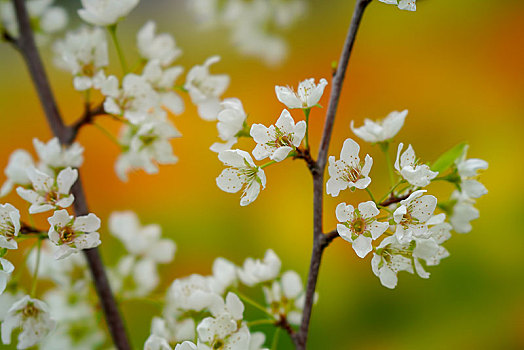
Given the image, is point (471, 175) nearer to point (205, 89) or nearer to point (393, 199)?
point (393, 199)

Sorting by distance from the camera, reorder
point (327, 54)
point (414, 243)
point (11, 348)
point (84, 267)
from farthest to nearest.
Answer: point (327, 54) → point (11, 348) → point (84, 267) → point (414, 243)

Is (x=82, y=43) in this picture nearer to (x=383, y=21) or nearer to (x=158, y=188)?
(x=158, y=188)

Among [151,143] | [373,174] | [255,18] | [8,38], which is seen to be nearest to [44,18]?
[8,38]

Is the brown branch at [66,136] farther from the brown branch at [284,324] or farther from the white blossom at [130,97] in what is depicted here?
the brown branch at [284,324]

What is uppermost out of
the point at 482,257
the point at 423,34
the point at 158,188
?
the point at 423,34

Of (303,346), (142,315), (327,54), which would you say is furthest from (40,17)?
(327,54)

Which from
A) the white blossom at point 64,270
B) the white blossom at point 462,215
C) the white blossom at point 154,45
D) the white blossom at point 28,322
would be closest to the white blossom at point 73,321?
the white blossom at point 64,270

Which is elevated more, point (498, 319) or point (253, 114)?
point (253, 114)
